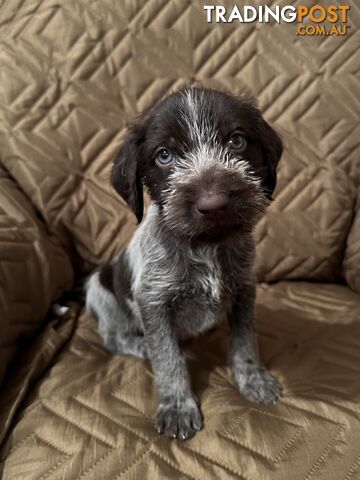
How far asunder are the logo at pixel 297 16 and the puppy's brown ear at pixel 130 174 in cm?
111

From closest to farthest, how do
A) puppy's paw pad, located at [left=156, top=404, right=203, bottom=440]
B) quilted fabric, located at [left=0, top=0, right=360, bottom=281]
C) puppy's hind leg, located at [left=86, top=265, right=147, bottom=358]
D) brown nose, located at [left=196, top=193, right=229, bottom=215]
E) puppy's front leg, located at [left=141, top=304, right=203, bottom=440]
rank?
brown nose, located at [left=196, top=193, right=229, bottom=215] → puppy's paw pad, located at [left=156, top=404, right=203, bottom=440] → puppy's front leg, located at [left=141, top=304, right=203, bottom=440] → puppy's hind leg, located at [left=86, top=265, right=147, bottom=358] → quilted fabric, located at [left=0, top=0, right=360, bottom=281]

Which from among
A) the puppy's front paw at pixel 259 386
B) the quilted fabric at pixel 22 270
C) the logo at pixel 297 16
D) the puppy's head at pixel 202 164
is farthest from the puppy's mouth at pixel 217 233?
the logo at pixel 297 16

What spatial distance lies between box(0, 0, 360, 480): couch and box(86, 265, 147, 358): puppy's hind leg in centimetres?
5

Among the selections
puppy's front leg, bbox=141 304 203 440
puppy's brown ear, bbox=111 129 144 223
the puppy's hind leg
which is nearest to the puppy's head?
puppy's brown ear, bbox=111 129 144 223

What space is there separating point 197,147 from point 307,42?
1.27m

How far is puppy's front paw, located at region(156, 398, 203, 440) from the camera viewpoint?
1.42 meters

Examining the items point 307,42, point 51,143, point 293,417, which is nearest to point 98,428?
point 293,417

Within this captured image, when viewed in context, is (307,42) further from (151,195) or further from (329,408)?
(329,408)

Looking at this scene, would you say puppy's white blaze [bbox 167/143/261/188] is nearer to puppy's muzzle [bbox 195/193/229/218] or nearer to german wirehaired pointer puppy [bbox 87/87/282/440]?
german wirehaired pointer puppy [bbox 87/87/282/440]

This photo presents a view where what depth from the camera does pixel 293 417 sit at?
4.73 ft

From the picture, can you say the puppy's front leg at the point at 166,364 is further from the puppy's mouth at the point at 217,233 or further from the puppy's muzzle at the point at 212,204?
the puppy's muzzle at the point at 212,204

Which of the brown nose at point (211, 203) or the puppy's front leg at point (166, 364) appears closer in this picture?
the brown nose at point (211, 203)

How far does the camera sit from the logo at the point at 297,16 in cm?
220

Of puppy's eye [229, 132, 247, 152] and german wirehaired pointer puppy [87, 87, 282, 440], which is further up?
puppy's eye [229, 132, 247, 152]
